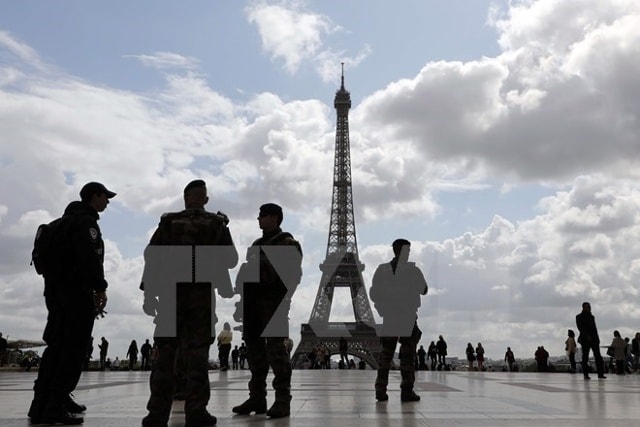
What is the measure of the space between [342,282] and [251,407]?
8120 centimetres

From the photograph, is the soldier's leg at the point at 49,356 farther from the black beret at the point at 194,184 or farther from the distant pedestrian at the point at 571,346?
the distant pedestrian at the point at 571,346

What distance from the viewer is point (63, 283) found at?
711cm

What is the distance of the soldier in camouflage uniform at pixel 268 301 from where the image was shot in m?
7.70

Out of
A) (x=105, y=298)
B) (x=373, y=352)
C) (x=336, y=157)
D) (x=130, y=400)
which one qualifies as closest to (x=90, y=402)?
(x=130, y=400)

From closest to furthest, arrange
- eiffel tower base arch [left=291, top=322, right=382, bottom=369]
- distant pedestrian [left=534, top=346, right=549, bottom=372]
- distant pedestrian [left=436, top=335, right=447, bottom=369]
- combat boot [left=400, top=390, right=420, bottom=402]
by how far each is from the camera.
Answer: combat boot [left=400, top=390, right=420, bottom=402], distant pedestrian [left=534, top=346, right=549, bottom=372], distant pedestrian [left=436, top=335, right=447, bottom=369], eiffel tower base arch [left=291, top=322, right=382, bottom=369]

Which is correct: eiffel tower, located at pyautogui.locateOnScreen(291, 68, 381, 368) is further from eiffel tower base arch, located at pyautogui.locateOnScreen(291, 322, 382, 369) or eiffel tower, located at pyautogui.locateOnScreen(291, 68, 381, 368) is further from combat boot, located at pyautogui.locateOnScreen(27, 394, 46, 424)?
combat boot, located at pyautogui.locateOnScreen(27, 394, 46, 424)

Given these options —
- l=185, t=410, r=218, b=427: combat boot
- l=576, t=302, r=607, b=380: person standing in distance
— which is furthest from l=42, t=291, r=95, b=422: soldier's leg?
l=576, t=302, r=607, b=380: person standing in distance

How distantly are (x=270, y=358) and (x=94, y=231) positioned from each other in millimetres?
2056

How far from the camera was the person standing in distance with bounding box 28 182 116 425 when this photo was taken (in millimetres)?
6957

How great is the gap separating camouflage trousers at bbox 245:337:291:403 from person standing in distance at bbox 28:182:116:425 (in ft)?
5.14

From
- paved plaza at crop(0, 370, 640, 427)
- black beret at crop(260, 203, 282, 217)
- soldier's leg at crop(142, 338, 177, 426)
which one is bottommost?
paved plaza at crop(0, 370, 640, 427)

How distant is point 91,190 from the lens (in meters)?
7.49

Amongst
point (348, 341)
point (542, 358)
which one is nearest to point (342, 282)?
point (348, 341)

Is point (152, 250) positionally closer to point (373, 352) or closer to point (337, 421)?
point (337, 421)
